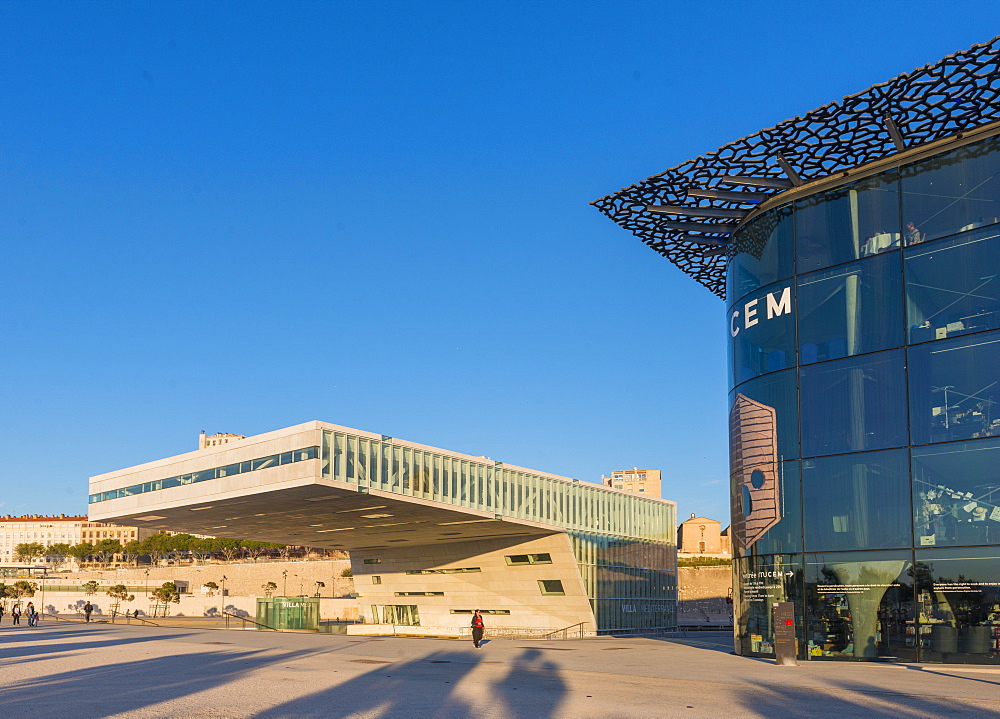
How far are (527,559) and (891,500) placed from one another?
33420 mm

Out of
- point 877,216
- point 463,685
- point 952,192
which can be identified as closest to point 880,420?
point 877,216

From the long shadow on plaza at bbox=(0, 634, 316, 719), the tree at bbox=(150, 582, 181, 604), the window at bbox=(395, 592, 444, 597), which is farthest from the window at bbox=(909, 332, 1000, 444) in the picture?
the tree at bbox=(150, 582, 181, 604)

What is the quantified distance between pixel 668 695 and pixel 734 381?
18.6m

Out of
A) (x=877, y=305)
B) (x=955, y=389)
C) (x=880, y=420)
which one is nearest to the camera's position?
(x=955, y=389)

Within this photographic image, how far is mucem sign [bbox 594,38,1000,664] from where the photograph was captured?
2830 cm

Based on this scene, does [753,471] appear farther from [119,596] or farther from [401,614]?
[119,596]

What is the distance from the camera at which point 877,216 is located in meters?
31.6

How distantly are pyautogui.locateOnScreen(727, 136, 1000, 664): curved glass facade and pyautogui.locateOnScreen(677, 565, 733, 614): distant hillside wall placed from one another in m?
83.3

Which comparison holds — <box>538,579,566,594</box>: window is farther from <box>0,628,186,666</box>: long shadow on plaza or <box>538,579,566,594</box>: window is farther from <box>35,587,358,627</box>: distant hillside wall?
<box>35,587,358,627</box>: distant hillside wall

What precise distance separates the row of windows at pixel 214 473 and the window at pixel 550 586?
858 inches

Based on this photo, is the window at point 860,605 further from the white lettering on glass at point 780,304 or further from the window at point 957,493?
the white lettering on glass at point 780,304

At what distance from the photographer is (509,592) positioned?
6228 centimetres

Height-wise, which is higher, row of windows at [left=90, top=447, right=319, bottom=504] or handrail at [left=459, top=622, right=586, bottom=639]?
row of windows at [left=90, top=447, right=319, bottom=504]

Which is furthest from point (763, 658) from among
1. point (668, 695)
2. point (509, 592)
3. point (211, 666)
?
point (509, 592)
